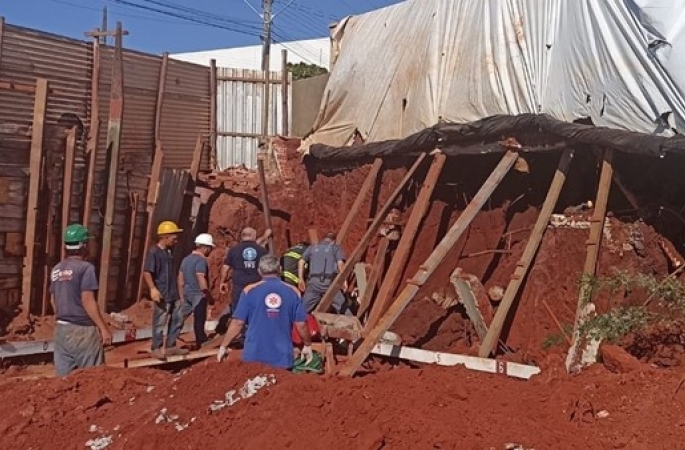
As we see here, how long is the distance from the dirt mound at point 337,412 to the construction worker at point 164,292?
2913 millimetres

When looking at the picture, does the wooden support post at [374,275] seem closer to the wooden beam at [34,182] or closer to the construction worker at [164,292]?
the construction worker at [164,292]

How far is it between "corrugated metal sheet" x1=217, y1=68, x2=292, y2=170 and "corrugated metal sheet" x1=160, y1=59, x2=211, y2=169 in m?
0.34

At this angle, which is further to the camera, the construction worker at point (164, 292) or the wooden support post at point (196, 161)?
the wooden support post at point (196, 161)

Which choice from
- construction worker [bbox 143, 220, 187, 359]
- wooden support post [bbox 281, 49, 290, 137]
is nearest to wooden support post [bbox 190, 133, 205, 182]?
wooden support post [bbox 281, 49, 290, 137]

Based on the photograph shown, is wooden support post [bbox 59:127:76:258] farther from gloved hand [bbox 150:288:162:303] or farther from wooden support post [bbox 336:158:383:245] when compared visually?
wooden support post [bbox 336:158:383:245]

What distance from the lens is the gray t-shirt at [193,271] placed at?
34.9 feet

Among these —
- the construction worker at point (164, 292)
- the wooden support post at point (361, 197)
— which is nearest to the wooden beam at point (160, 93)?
the wooden support post at point (361, 197)

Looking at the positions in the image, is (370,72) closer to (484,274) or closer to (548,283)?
(484,274)

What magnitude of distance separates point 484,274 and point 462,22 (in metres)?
3.54

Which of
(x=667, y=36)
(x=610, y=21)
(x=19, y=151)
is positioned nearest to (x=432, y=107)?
(x=610, y=21)

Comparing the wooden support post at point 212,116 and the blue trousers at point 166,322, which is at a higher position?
the wooden support post at point 212,116

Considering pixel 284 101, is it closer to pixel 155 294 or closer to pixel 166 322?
pixel 166 322

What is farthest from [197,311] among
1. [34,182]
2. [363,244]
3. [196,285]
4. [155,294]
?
[34,182]

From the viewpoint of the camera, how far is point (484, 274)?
10812 mm
